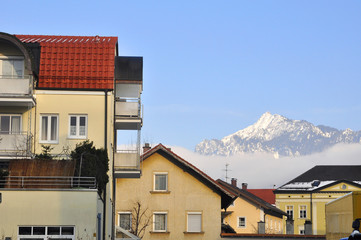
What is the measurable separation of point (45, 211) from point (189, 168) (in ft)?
84.0

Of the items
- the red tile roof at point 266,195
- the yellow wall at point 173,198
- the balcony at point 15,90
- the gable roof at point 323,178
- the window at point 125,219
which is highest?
the balcony at point 15,90

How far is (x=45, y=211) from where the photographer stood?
35.5 m

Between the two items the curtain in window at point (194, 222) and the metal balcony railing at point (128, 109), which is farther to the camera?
the curtain in window at point (194, 222)

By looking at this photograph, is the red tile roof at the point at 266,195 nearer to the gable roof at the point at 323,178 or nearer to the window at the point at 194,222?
the gable roof at the point at 323,178

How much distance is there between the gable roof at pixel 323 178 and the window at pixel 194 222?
182ft

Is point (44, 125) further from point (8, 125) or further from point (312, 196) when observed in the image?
point (312, 196)

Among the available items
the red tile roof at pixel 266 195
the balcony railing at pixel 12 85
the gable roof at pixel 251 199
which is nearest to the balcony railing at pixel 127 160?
the balcony railing at pixel 12 85

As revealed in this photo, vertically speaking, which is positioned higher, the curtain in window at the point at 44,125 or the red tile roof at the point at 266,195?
the curtain in window at the point at 44,125

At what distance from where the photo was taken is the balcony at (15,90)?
1734 inches

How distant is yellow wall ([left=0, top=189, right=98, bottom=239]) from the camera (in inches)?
1393

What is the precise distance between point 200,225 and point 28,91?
20.3 meters

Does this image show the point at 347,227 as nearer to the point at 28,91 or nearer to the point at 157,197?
the point at 28,91

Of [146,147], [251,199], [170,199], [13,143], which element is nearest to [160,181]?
[170,199]

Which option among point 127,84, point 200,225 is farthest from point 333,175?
point 127,84
